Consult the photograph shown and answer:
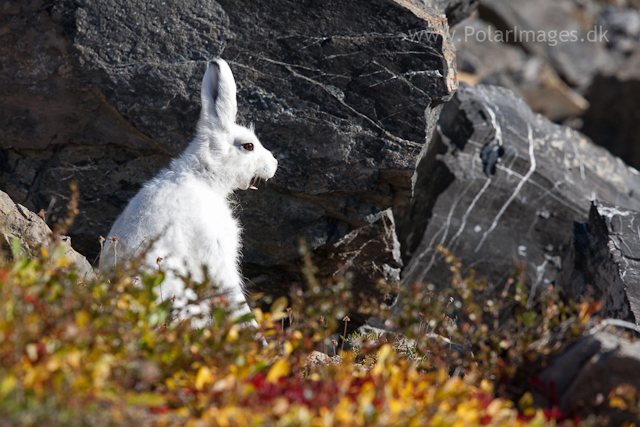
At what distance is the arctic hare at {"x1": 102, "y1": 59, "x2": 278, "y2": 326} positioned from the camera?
4.97 meters

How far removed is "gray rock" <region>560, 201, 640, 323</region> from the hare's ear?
3.64m

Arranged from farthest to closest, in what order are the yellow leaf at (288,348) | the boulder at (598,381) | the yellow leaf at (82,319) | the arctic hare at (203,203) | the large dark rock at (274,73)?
1. the large dark rock at (274,73)
2. the arctic hare at (203,203)
3. the yellow leaf at (288,348)
4. the boulder at (598,381)
5. the yellow leaf at (82,319)

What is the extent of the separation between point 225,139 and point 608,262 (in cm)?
410

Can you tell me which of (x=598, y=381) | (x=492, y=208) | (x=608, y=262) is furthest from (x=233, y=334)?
(x=492, y=208)

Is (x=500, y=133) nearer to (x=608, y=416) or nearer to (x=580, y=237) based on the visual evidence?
(x=580, y=237)

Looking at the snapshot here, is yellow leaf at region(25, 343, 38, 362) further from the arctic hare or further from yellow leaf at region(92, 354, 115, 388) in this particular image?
the arctic hare

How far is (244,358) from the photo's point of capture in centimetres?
330

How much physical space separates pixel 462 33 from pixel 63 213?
64.6ft

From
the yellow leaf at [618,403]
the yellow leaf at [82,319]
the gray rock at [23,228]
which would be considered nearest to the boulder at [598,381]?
the yellow leaf at [618,403]

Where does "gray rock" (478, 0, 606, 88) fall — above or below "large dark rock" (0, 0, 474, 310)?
above

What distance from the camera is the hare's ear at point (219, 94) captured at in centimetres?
538

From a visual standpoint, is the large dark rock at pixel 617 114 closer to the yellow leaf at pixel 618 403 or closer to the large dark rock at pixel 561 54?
the large dark rock at pixel 561 54

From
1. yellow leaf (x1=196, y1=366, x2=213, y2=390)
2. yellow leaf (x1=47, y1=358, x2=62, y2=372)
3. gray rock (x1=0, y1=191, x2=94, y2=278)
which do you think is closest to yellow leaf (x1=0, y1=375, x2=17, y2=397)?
yellow leaf (x1=47, y1=358, x2=62, y2=372)

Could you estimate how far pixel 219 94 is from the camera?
5469 millimetres
